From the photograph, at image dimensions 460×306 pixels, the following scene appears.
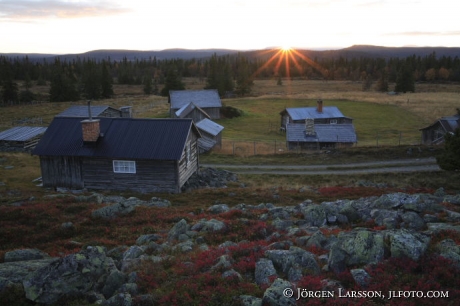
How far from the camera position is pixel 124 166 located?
26.9 meters

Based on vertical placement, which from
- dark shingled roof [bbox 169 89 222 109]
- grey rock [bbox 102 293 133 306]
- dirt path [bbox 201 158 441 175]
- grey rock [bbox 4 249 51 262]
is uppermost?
dark shingled roof [bbox 169 89 222 109]

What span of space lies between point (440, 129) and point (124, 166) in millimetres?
38296

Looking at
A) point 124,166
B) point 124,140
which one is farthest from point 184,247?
point 124,140

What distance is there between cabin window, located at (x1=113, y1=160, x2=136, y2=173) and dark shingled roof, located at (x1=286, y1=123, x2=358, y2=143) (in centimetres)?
2292

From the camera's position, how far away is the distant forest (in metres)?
97.1

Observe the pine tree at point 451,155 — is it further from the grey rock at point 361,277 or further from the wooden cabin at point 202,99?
the wooden cabin at point 202,99

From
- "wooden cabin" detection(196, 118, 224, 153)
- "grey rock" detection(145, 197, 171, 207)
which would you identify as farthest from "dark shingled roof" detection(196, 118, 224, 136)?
"grey rock" detection(145, 197, 171, 207)

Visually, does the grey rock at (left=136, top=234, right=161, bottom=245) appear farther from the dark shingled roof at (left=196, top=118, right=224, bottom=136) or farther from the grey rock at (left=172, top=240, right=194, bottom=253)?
the dark shingled roof at (left=196, top=118, right=224, bottom=136)

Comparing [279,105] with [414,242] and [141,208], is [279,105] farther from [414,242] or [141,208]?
[414,242]

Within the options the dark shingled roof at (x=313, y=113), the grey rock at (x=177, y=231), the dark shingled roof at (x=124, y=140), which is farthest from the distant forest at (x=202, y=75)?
the grey rock at (x=177, y=231)

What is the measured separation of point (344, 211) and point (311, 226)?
1778 mm

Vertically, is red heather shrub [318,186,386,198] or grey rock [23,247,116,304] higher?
grey rock [23,247,116,304]

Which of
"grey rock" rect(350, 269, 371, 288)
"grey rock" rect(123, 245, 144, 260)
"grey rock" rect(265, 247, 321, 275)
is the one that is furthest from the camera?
"grey rock" rect(123, 245, 144, 260)

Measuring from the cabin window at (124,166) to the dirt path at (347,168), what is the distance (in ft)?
35.7
